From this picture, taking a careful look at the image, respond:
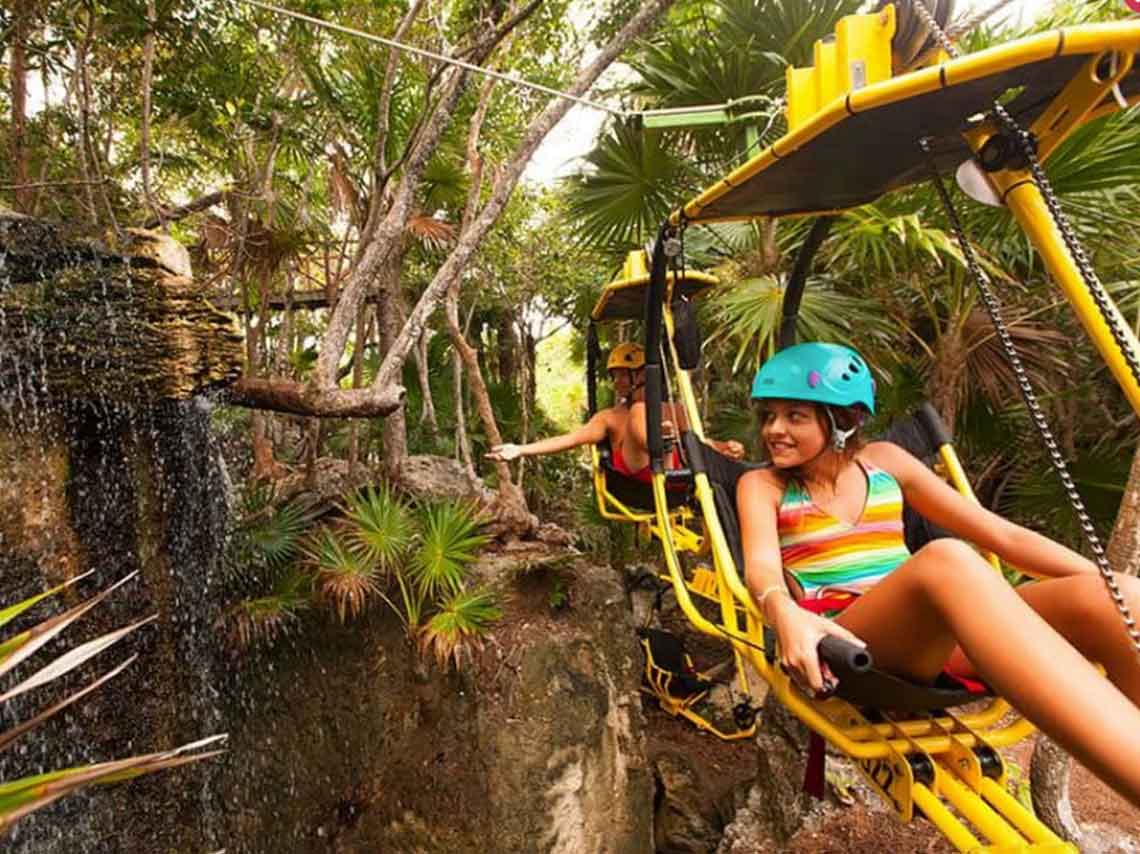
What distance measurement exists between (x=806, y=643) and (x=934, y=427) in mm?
1349

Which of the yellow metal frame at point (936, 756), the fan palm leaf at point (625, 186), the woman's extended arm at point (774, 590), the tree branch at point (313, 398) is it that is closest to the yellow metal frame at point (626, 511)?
the tree branch at point (313, 398)

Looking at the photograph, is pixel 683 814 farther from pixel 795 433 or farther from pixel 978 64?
pixel 978 64

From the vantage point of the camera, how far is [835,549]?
1916mm

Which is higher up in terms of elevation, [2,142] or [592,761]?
[2,142]

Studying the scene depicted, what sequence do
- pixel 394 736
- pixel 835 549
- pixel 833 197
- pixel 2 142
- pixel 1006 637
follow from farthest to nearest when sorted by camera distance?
pixel 2 142, pixel 394 736, pixel 833 197, pixel 835 549, pixel 1006 637

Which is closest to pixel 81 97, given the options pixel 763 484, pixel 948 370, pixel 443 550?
pixel 443 550

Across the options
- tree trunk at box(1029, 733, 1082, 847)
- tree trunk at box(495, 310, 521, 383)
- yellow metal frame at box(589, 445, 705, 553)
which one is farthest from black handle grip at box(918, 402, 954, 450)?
tree trunk at box(495, 310, 521, 383)

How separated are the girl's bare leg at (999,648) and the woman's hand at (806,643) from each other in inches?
7.5

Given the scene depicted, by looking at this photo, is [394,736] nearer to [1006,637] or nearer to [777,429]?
[777,429]

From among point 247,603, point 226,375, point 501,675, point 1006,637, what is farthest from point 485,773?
point 1006,637

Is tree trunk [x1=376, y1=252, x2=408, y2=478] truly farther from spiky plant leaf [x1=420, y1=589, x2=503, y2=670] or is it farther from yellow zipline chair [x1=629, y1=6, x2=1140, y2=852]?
yellow zipline chair [x1=629, y1=6, x2=1140, y2=852]

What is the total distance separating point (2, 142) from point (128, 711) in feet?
12.4

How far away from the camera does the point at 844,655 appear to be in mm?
1270

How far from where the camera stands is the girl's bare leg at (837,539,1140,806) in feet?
3.61
